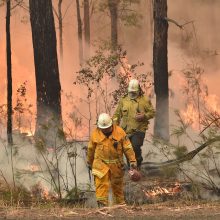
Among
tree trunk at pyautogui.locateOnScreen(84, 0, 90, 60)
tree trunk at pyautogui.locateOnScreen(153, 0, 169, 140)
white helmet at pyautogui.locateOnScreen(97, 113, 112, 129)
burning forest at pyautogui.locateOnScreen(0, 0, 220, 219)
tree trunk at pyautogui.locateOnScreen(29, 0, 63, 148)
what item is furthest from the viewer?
tree trunk at pyautogui.locateOnScreen(84, 0, 90, 60)

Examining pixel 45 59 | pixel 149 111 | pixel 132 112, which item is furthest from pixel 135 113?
pixel 45 59

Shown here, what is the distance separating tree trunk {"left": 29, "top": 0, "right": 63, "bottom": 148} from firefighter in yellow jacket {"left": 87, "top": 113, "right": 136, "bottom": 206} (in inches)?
270

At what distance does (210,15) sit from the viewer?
5391cm

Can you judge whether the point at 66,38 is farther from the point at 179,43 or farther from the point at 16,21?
the point at 179,43

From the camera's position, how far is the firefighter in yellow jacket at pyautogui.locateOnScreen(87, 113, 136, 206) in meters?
9.17

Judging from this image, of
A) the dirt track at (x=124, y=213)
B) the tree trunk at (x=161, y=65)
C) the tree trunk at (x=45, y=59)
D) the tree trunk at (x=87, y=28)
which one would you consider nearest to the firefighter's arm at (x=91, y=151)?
the dirt track at (x=124, y=213)

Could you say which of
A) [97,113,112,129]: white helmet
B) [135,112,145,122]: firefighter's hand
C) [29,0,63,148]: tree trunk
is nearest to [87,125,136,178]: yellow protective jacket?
A: [97,113,112,129]: white helmet

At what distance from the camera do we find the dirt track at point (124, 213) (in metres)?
7.39

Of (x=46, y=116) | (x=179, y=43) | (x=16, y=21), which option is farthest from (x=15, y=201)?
(x=179, y=43)

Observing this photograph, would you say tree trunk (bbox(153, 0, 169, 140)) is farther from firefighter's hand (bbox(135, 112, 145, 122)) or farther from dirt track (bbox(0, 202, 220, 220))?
dirt track (bbox(0, 202, 220, 220))

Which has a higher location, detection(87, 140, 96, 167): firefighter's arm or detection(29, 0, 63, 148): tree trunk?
detection(29, 0, 63, 148): tree trunk

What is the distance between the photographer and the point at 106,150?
30.1ft

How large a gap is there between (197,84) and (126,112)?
1896cm

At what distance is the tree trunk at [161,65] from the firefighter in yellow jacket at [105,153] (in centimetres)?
945
